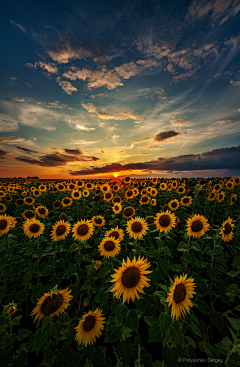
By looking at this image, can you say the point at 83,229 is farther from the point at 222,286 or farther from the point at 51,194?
the point at 51,194

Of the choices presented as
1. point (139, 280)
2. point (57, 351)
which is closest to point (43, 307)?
point (57, 351)

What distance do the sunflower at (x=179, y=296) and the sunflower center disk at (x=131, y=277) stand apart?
523 millimetres

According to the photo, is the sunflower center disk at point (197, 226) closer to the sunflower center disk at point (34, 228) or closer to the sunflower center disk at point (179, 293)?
the sunflower center disk at point (179, 293)

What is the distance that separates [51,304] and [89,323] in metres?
0.80

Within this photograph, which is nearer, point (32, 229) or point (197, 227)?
point (197, 227)

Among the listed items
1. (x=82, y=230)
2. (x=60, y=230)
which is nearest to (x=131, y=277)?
(x=82, y=230)

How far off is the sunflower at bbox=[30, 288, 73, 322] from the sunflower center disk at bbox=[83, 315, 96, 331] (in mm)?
474

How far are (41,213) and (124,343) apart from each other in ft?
16.8

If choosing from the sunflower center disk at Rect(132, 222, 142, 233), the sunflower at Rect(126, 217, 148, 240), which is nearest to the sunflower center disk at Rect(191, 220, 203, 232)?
the sunflower at Rect(126, 217, 148, 240)

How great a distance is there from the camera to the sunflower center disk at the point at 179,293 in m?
2.13

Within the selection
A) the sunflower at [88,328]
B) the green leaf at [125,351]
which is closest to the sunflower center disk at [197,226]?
the green leaf at [125,351]

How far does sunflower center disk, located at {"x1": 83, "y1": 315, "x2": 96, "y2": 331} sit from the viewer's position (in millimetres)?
2641

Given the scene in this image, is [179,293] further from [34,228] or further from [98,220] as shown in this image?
[34,228]

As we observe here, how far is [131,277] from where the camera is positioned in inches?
93.0
